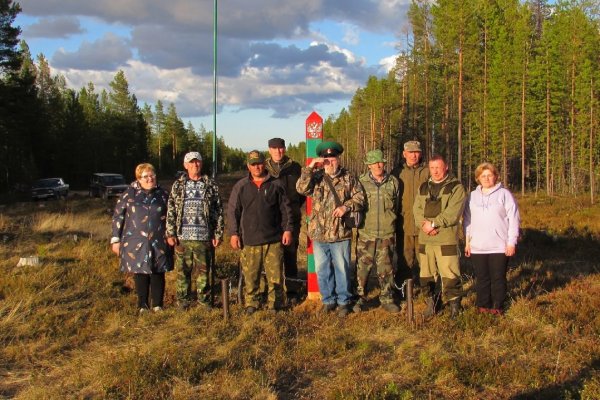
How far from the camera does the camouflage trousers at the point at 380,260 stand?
6.16m

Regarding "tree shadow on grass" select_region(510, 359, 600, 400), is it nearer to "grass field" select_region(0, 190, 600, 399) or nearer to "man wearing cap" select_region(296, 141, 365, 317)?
"grass field" select_region(0, 190, 600, 399)

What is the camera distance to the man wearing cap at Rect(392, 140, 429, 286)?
6285mm

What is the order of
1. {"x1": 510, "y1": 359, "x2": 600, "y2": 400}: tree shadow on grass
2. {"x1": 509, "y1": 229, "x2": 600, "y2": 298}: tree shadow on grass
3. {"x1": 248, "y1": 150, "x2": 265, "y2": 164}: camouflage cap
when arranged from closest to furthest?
{"x1": 510, "y1": 359, "x2": 600, "y2": 400}: tree shadow on grass, {"x1": 248, "y1": 150, "x2": 265, "y2": 164}: camouflage cap, {"x1": 509, "y1": 229, "x2": 600, "y2": 298}: tree shadow on grass

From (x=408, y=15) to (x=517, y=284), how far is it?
3726 cm

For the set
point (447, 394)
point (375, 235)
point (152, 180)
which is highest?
point (152, 180)

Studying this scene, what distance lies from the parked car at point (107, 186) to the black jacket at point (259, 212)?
24.6m

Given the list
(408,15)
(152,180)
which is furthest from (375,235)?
(408,15)

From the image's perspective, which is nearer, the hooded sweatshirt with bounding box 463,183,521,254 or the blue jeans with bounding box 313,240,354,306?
the hooded sweatshirt with bounding box 463,183,521,254

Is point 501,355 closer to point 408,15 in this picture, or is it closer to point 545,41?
point 545,41

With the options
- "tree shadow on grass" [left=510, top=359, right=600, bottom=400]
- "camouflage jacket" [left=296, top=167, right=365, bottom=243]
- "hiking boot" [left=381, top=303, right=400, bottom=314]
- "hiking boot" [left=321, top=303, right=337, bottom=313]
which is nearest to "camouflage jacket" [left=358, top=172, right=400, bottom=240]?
"camouflage jacket" [left=296, top=167, right=365, bottom=243]

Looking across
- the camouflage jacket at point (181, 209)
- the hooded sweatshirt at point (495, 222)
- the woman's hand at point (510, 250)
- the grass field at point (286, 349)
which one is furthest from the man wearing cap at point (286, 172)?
the woman's hand at point (510, 250)

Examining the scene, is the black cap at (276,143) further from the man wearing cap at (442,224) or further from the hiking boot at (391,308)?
the hiking boot at (391,308)

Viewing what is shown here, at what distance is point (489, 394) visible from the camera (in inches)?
158

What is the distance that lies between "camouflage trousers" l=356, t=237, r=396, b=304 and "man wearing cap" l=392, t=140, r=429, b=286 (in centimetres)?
32
